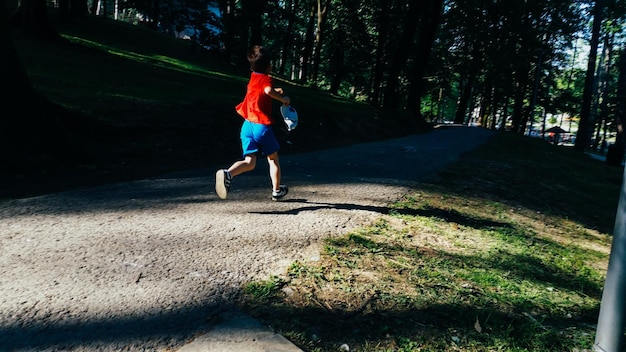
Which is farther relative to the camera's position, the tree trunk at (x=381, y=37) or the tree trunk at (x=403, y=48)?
the tree trunk at (x=381, y=37)

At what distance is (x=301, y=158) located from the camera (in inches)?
340

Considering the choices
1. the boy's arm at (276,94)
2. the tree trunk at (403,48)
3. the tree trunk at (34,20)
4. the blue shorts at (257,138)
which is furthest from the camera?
the tree trunk at (403,48)

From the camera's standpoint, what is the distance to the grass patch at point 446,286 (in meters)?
2.32

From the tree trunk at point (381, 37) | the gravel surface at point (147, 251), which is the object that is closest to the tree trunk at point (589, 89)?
the tree trunk at point (381, 37)

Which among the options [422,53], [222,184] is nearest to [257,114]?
[222,184]

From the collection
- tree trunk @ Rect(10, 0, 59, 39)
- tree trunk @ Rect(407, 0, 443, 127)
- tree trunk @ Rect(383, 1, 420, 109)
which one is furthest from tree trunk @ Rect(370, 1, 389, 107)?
tree trunk @ Rect(10, 0, 59, 39)

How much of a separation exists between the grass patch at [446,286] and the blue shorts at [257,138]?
1.36 metres

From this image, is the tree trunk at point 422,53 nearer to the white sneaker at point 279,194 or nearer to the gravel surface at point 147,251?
the gravel surface at point 147,251

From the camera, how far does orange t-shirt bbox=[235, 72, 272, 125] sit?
4.26m

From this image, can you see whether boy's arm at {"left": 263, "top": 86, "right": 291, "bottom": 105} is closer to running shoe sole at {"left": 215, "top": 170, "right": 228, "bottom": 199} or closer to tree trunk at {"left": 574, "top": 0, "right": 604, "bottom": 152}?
running shoe sole at {"left": 215, "top": 170, "right": 228, "bottom": 199}

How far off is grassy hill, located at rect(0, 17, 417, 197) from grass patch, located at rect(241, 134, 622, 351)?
391 cm

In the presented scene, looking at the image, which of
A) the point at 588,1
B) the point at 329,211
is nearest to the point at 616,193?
the point at 329,211

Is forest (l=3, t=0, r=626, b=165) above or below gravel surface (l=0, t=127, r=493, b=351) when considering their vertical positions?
above

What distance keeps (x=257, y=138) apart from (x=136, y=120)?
4.85 metres
